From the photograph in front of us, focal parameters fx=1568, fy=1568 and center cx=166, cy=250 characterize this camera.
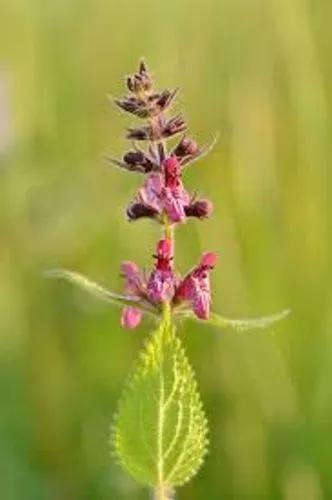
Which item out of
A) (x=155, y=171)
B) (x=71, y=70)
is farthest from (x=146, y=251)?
(x=155, y=171)

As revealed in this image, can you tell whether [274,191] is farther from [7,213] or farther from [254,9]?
[254,9]

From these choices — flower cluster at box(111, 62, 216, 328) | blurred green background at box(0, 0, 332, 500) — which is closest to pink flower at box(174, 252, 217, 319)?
flower cluster at box(111, 62, 216, 328)

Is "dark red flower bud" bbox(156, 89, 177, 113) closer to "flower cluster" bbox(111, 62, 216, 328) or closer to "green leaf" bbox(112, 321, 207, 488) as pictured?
"flower cluster" bbox(111, 62, 216, 328)

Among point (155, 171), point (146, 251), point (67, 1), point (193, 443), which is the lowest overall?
point (193, 443)

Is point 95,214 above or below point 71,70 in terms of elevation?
below

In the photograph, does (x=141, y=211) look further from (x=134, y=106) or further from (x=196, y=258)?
(x=196, y=258)
